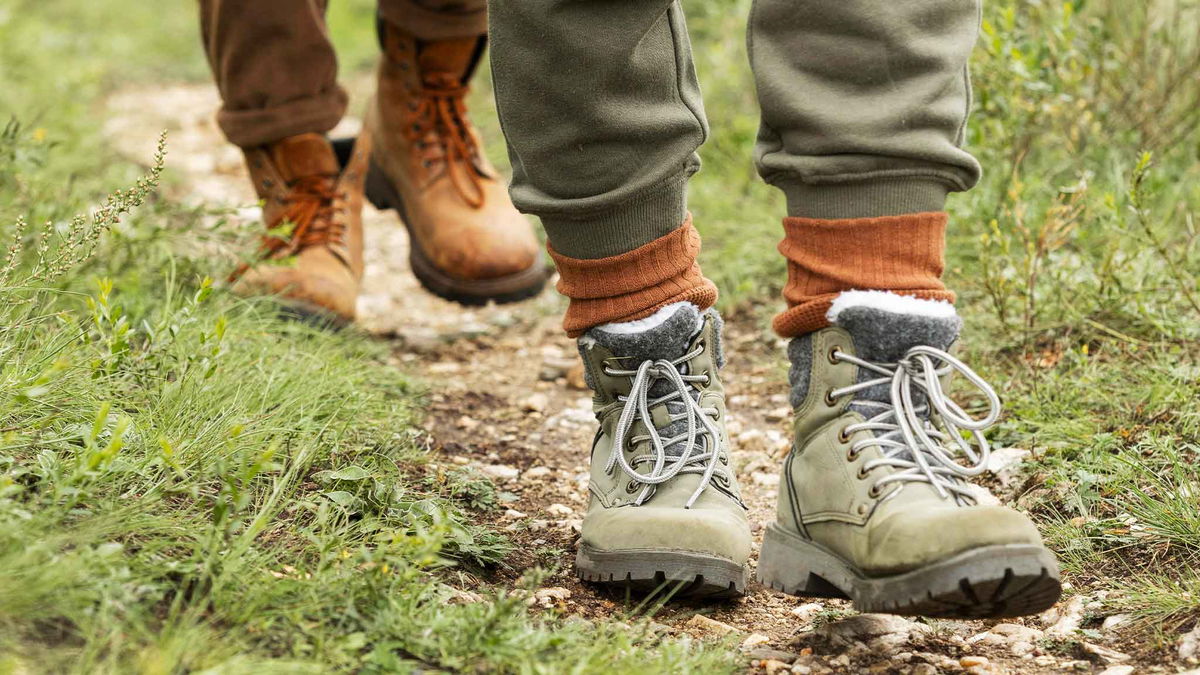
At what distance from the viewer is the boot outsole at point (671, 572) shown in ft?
4.45

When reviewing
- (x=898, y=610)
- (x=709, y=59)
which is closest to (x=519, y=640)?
(x=898, y=610)

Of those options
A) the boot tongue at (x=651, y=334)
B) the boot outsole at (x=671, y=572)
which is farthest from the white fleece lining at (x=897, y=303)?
the boot outsole at (x=671, y=572)

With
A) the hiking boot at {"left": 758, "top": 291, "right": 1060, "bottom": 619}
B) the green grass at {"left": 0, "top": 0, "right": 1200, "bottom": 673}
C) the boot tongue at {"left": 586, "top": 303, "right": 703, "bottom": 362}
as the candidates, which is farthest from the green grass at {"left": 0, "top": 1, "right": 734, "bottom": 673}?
the boot tongue at {"left": 586, "top": 303, "right": 703, "bottom": 362}

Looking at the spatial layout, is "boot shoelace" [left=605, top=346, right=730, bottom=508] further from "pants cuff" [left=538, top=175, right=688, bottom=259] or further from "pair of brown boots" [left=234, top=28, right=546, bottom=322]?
"pair of brown boots" [left=234, top=28, right=546, bottom=322]

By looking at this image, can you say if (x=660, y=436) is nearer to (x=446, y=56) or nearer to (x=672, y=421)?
(x=672, y=421)

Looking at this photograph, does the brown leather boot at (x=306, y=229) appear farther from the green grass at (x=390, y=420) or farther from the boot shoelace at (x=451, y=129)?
the boot shoelace at (x=451, y=129)

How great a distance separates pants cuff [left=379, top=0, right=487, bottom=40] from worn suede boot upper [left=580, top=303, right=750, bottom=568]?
1.25 m

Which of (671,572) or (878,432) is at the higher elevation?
(878,432)

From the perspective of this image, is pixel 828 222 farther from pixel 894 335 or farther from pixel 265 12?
pixel 265 12

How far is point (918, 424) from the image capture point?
131 centimetres

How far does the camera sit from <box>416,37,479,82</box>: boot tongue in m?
2.55

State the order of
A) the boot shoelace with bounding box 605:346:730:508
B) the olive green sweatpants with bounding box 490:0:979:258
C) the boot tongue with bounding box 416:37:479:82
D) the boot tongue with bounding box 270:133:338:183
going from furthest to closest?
the boot tongue with bounding box 416:37:479:82
the boot tongue with bounding box 270:133:338:183
the boot shoelace with bounding box 605:346:730:508
the olive green sweatpants with bounding box 490:0:979:258

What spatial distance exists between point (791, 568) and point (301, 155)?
5.20ft

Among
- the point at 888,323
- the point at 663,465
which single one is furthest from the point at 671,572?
the point at 888,323
